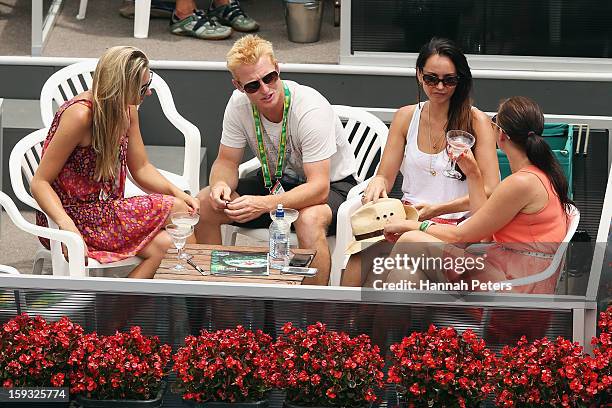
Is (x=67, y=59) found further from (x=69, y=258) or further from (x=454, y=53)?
(x=454, y=53)

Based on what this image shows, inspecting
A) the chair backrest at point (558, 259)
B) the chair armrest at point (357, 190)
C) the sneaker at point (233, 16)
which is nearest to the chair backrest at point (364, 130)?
the chair armrest at point (357, 190)

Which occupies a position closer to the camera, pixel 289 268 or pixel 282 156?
pixel 289 268

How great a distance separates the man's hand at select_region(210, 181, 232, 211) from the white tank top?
790 mm

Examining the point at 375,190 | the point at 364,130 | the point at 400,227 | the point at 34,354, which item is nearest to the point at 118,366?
the point at 34,354

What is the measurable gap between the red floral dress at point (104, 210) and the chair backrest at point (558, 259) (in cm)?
169

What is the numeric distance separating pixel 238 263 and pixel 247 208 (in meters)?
0.51

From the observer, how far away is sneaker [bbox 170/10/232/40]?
8320 mm

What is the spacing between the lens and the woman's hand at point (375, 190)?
19.3 feet

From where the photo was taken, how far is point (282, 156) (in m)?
6.18

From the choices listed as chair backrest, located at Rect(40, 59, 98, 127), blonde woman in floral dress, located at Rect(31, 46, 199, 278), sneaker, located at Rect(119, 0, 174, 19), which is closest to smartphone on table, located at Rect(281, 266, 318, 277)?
blonde woman in floral dress, located at Rect(31, 46, 199, 278)

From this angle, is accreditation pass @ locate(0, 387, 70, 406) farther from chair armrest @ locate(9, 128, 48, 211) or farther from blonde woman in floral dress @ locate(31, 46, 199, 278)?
chair armrest @ locate(9, 128, 48, 211)

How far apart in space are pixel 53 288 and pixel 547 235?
1.87 metres

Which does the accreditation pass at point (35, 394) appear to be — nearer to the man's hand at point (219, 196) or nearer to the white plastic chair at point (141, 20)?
the man's hand at point (219, 196)

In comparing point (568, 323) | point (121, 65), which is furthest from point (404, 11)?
point (568, 323)
